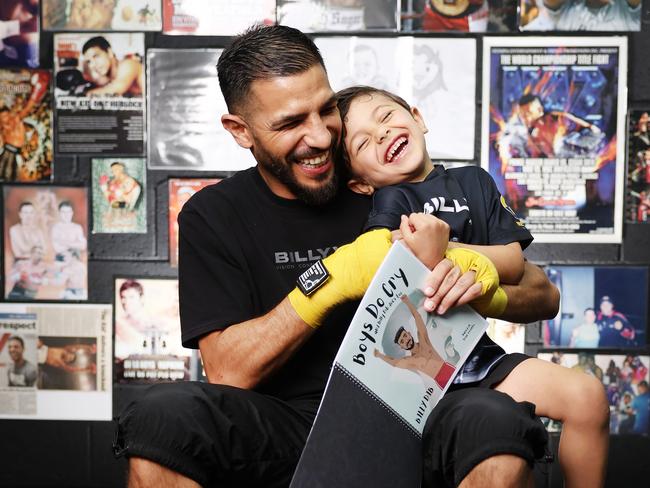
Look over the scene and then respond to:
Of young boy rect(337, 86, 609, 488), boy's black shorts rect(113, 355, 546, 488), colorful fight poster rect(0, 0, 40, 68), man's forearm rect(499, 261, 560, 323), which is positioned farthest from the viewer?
colorful fight poster rect(0, 0, 40, 68)

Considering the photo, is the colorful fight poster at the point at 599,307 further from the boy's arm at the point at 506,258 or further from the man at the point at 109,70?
the man at the point at 109,70

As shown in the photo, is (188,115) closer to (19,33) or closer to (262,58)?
(19,33)

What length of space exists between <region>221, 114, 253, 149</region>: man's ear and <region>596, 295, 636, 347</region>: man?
137 cm

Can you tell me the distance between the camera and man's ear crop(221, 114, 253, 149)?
1.76m

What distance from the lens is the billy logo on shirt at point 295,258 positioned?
5.40ft

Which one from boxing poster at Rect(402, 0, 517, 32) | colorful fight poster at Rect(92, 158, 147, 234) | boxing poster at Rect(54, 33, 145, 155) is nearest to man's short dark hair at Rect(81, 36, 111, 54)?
boxing poster at Rect(54, 33, 145, 155)

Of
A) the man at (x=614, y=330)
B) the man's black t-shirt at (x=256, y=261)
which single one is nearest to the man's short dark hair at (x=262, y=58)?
the man's black t-shirt at (x=256, y=261)

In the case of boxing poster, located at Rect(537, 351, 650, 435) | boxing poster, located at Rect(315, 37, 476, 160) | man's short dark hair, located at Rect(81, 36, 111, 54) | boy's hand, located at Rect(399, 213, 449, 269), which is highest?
man's short dark hair, located at Rect(81, 36, 111, 54)

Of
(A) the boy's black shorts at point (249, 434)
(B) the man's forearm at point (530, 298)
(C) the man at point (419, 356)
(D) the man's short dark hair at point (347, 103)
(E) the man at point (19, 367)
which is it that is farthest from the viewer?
(E) the man at point (19, 367)

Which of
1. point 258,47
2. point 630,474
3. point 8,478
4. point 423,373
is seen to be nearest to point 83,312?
point 8,478

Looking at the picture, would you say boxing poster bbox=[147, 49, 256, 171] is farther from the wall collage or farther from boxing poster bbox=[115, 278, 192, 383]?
boxing poster bbox=[115, 278, 192, 383]

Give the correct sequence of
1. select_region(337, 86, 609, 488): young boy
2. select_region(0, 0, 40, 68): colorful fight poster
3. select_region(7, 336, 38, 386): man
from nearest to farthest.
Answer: select_region(337, 86, 609, 488): young boy < select_region(0, 0, 40, 68): colorful fight poster < select_region(7, 336, 38, 386): man

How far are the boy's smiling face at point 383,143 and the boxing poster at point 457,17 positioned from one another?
840 millimetres

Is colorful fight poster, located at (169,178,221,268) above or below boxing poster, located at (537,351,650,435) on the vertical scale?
above
